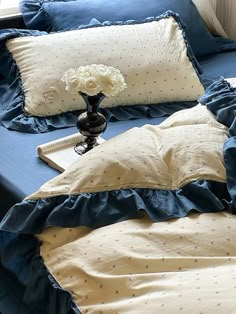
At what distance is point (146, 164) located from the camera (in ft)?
4.63

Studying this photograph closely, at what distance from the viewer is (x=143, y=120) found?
6.45 ft

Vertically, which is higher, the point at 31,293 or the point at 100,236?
the point at 100,236

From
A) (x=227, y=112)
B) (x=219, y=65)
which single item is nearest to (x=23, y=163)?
(x=227, y=112)

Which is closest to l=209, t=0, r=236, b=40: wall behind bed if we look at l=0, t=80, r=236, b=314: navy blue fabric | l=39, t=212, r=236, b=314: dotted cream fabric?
l=0, t=80, r=236, b=314: navy blue fabric

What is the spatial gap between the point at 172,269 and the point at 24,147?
29.9 inches

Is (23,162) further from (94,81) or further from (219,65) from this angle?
(219,65)

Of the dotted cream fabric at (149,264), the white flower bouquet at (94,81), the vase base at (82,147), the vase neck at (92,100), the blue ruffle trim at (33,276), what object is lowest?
the blue ruffle trim at (33,276)

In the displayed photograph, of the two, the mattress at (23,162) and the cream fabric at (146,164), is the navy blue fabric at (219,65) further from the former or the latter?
the cream fabric at (146,164)

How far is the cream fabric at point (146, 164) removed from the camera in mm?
1385

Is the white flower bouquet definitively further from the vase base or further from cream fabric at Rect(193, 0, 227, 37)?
cream fabric at Rect(193, 0, 227, 37)

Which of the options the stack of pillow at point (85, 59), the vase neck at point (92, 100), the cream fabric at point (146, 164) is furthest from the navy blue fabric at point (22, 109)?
the cream fabric at point (146, 164)

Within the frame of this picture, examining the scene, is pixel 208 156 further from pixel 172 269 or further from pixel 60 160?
pixel 60 160

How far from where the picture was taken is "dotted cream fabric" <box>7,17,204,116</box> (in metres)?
1.93

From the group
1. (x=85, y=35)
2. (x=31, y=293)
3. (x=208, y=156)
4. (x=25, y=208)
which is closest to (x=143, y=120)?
(x=85, y=35)
